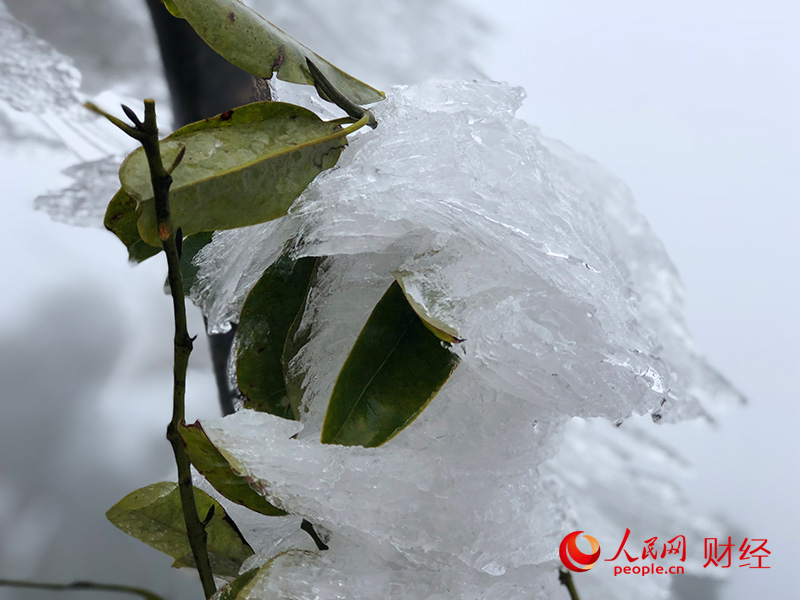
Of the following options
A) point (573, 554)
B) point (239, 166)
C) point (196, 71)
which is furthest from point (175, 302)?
point (196, 71)

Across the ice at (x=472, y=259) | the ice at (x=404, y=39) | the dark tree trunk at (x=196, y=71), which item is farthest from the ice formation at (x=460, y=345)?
the ice at (x=404, y=39)

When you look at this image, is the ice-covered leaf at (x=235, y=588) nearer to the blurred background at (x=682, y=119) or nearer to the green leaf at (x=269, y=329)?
the green leaf at (x=269, y=329)

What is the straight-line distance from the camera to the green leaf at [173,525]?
0.74 ft

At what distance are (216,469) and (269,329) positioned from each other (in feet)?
0.19

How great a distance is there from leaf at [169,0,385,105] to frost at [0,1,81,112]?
45 centimetres

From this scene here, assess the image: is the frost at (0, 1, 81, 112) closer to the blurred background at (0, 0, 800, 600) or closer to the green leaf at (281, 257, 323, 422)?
the blurred background at (0, 0, 800, 600)

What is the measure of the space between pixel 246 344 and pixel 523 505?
0.39ft

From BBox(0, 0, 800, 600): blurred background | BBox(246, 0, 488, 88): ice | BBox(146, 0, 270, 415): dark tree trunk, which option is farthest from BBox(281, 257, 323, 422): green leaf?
BBox(246, 0, 488, 88): ice

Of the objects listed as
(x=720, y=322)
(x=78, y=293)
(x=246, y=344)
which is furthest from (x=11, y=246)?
(x=720, y=322)

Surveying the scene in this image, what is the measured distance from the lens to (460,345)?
17 centimetres

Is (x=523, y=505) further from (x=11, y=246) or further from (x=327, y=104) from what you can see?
(x=11, y=246)

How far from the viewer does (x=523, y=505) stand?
9.5 inches

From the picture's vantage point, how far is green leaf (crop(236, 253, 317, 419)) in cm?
23

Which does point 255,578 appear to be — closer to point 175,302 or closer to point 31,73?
point 175,302
